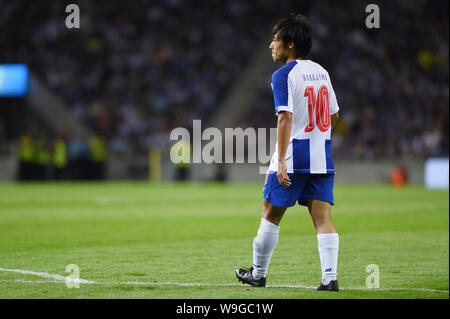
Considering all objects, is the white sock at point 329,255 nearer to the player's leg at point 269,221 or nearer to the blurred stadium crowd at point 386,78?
the player's leg at point 269,221

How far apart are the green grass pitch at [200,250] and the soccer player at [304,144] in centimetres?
53

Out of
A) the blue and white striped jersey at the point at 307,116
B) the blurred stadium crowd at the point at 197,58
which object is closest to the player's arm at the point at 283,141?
the blue and white striped jersey at the point at 307,116

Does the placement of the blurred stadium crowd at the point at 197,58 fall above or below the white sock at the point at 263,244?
above

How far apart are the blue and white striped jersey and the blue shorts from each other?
7 centimetres

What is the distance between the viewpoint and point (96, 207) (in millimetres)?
16750

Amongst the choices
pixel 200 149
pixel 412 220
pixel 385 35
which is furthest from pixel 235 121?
pixel 412 220

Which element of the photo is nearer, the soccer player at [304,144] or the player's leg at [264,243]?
the soccer player at [304,144]

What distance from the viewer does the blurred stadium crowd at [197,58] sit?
31.5 meters

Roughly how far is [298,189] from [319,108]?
27.2 inches

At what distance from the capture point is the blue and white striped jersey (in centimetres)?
607

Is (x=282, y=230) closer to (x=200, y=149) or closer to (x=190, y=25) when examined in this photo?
(x=200, y=149)

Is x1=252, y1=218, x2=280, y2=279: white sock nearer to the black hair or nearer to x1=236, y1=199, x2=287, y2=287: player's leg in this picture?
x1=236, y1=199, x2=287, y2=287: player's leg

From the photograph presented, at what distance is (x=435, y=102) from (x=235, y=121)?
8763 mm
